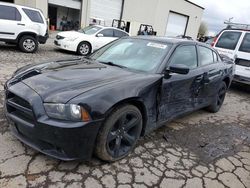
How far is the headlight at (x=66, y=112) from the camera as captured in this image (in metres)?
2.47

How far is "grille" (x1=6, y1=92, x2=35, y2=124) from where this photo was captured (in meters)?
2.58

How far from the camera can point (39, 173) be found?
2.66 meters

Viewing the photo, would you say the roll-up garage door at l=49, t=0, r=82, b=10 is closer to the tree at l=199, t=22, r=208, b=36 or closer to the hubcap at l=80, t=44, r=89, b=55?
the hubcap at l=80, t=44, r=89, b=55

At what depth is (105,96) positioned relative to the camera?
264cm

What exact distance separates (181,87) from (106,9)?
2199 cm

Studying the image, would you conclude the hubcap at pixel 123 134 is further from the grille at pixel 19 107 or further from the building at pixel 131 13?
the building at pixel 131 13

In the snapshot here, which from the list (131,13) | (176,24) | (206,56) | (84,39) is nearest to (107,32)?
(84,39)

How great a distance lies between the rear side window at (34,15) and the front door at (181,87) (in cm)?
763

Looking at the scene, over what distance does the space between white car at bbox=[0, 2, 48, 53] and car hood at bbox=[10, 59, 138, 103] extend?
6786mm

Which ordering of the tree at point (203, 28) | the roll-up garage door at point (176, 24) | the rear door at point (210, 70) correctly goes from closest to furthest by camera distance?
1. the rear door at point (210, 70)
2. the roll-up garage door at point (176, 24)
3. the tree at point (203, 28)

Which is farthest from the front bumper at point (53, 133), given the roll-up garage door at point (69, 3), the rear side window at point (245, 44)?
the roll-up garage door at point (69, 3)

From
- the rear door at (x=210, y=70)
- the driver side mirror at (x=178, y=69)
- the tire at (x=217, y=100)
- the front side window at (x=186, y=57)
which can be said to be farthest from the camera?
the tire at (x=217, y=100)

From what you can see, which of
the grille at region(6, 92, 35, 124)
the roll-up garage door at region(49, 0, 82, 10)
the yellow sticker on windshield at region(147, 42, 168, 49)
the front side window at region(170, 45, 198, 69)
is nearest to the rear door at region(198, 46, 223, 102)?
the front side window at region(170, 45, 198, 69)

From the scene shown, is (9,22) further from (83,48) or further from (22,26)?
(83,48)
